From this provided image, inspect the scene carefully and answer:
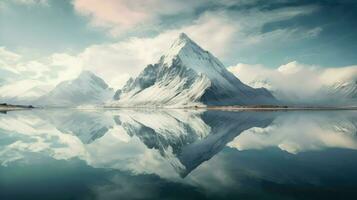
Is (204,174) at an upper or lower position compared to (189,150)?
lower

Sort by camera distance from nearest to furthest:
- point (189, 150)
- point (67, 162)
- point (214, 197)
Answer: point (214, 197) → point (67, 162) → point (189, 150)

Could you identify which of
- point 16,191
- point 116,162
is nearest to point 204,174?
point 116,162

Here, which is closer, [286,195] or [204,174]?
[286,195]

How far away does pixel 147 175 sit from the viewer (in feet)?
86.1

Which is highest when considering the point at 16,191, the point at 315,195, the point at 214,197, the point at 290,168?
the point at 290,168

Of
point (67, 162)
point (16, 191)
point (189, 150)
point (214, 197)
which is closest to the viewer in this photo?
point (214, 197)

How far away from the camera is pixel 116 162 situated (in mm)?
32844

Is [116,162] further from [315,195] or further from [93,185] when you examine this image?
[315,195]

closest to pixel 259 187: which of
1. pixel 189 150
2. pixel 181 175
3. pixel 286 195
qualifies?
pixel 286 195

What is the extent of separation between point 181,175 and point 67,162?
13.2m

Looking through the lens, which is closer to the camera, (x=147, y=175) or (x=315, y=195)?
(x=315, y=195)

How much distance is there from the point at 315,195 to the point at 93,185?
573 inches

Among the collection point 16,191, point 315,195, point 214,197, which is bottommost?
point 16,191

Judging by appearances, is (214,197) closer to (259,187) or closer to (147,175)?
(259,187)
